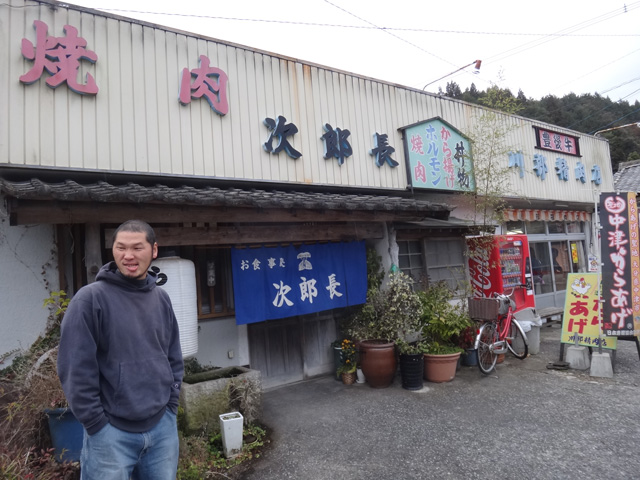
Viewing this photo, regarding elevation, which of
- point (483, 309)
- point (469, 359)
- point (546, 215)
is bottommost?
point (469, 359)

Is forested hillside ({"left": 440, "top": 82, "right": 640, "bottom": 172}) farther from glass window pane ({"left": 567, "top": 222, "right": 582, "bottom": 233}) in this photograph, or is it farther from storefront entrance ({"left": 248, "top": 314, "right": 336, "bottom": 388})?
storefront entrance ({"left": 248, "top": 314, "right": 336, "bottom": 388})

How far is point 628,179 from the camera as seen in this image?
63.7 ft

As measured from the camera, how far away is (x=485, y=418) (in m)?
5.46

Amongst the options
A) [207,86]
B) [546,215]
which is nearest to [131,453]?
[207,86]

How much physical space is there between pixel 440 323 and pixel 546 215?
770cm

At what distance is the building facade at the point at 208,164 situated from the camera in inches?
195

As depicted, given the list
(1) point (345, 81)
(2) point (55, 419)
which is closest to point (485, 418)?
(2) point (55, 419)

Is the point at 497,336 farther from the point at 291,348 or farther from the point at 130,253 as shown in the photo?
the point at 130,253

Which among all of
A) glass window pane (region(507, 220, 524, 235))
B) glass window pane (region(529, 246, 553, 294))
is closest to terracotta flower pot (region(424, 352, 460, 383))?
glass window pane (region(507, 220, 524, 235))

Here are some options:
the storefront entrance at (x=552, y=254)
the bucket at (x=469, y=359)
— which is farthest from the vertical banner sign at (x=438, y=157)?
the bucket at (x=469, y=359)

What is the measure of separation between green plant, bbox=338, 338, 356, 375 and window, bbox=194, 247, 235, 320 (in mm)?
2120

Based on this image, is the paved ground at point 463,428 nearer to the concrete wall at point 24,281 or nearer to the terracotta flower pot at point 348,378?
the terracotta flower pot at point 348,378

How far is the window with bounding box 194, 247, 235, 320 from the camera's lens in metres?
6.35

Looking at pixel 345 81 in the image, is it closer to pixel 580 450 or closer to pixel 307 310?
pixel 307 310
